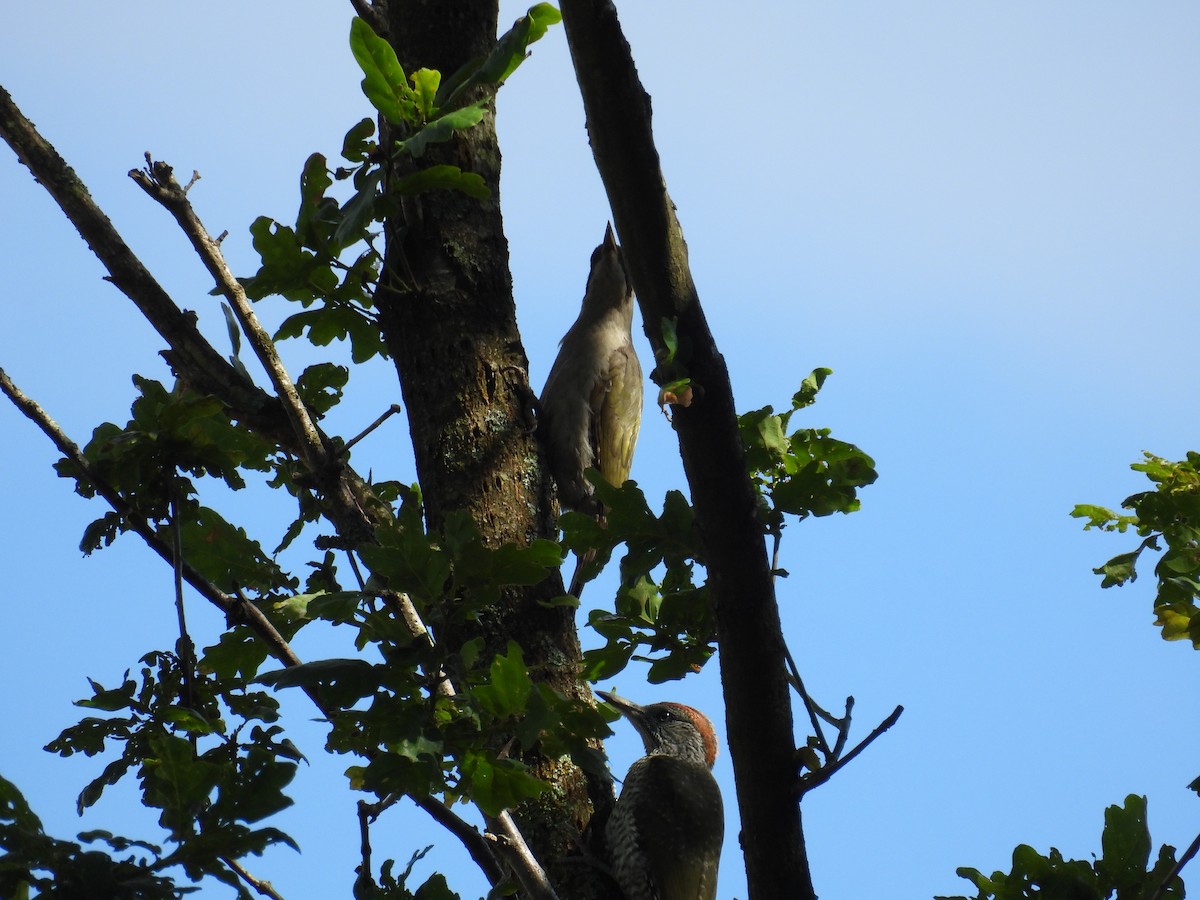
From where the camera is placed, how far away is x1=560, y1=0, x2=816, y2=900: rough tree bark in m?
2.14

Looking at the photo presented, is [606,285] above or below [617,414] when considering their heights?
above

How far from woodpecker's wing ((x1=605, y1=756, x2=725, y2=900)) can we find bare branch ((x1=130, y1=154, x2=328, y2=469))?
1.28 metres

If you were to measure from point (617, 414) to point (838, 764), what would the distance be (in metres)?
3.08

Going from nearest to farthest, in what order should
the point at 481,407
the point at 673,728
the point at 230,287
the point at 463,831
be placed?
the point at 463,831, the point at 230,287, the point at 481,407, the point at 673,728

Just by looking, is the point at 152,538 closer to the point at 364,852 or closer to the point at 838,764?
the point at 364,852

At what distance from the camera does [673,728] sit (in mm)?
4793

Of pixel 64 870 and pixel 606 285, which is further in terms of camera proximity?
pixel 606 285

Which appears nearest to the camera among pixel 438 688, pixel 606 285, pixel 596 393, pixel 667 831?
pixel 438 688

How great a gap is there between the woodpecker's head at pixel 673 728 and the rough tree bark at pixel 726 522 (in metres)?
2.41

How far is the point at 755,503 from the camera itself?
2.27 m

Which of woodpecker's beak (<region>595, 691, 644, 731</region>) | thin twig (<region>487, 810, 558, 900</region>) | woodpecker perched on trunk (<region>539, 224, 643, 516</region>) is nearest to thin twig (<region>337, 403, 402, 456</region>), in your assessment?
thin twig (<region>487, 810, 558, 900</region>)

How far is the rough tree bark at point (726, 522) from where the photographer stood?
2139mm

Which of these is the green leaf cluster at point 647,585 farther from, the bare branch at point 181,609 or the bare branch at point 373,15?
the bare branch at point 373,15

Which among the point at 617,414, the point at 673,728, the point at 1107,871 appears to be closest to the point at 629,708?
the point at 673,728
